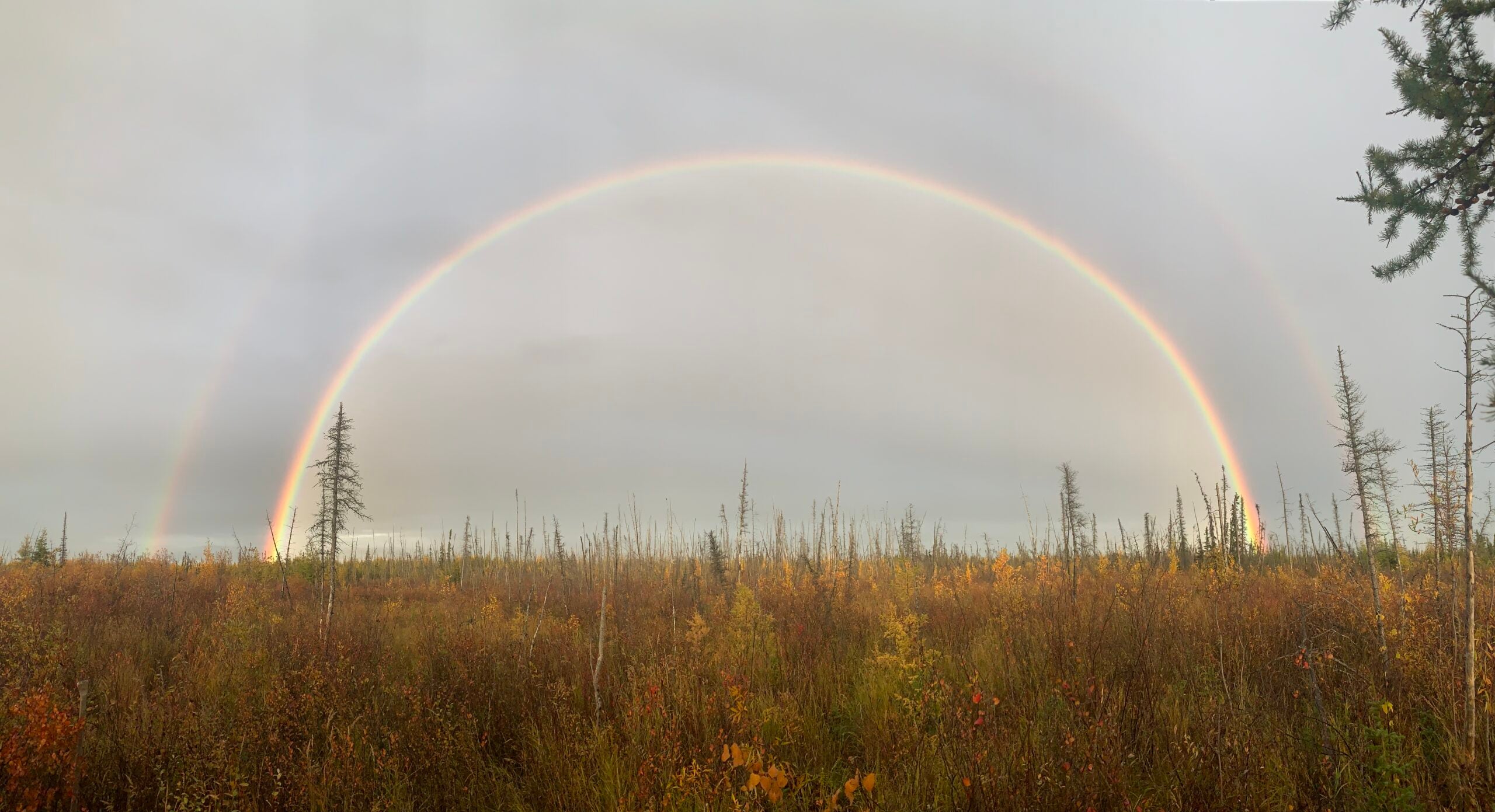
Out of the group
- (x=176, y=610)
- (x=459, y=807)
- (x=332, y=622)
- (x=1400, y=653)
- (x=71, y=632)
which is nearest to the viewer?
(x=459, y=807)

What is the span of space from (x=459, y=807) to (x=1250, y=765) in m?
5.38

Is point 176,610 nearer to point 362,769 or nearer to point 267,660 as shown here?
point 267,660

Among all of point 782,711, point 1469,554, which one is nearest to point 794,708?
point 782,711

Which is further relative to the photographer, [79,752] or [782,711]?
[782,711]

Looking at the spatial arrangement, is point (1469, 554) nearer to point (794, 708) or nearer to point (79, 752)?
point (794, 708)

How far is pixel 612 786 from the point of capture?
4977 millimetres

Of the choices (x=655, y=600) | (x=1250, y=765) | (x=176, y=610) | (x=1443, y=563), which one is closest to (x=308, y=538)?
(x=176, y=610)

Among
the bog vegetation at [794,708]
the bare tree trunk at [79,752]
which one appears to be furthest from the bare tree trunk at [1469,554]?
the bare tree trunk at [79,752]

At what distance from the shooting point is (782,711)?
243 inches

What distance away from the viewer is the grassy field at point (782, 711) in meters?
4.27

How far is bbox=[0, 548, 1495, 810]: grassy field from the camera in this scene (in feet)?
14.0

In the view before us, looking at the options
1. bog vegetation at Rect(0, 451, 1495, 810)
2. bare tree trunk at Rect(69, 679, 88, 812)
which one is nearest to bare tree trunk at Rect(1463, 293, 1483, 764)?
bog vegetation at Rect(0, 451, 1495, 810)

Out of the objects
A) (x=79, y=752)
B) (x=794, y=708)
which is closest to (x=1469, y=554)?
(x=794, y=708)

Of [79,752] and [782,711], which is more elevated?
[79,752]
